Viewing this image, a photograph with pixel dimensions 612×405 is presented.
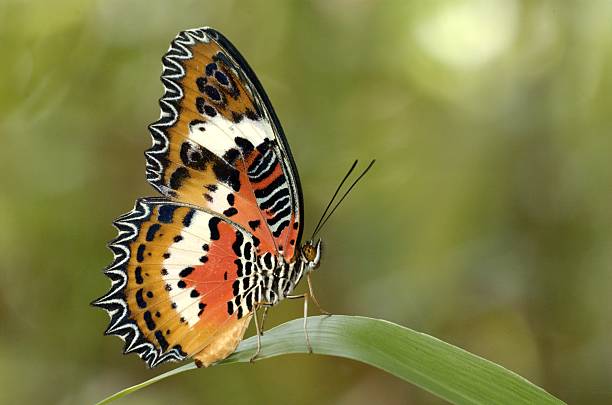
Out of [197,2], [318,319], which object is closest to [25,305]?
[197,2]

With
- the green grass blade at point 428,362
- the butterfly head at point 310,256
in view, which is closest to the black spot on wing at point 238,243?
the butterfly head at point 310,256

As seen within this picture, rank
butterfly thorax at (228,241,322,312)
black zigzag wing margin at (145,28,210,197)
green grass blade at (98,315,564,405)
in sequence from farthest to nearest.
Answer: butterfly thorax at (228,241,322,312) → black zigzag wing margin at (145,28,210,197) → green grass blade at (98,315,564,405)

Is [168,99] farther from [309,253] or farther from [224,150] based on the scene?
[309,253]

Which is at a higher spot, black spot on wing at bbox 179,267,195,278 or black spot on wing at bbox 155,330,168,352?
black spot on wing at bbox 179,267,195,278

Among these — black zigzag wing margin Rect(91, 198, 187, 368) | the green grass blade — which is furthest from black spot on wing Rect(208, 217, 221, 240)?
the green grass blade

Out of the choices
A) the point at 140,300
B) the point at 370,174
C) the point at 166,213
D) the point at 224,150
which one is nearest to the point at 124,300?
the point at 140,300

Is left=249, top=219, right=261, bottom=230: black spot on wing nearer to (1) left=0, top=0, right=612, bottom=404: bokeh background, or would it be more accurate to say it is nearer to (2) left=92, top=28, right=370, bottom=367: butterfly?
(2) left=92, top=28, right=370, bottom=367: butterfly

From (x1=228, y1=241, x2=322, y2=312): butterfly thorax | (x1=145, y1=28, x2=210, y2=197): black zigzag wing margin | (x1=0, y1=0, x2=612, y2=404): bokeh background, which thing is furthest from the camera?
(x1=0, y1=0, x2=612, y2=404): bokeh background
